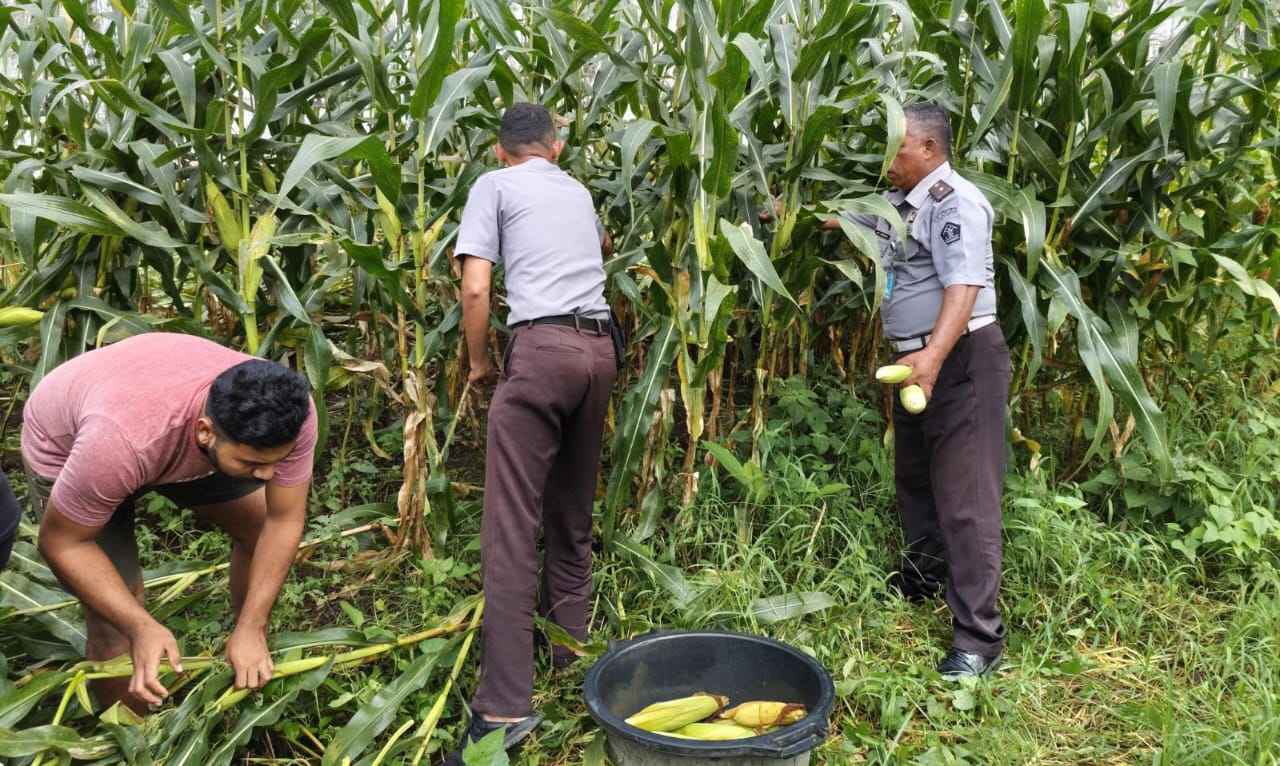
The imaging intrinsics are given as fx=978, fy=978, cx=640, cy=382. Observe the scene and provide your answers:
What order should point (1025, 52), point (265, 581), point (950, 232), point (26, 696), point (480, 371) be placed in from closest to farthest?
point (26, 696) < point (265, 581) < point (950, 232) < point (480, 371) < point (1025, 52)

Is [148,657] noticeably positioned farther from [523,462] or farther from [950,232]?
[950,232]

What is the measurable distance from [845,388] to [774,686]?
172 cm

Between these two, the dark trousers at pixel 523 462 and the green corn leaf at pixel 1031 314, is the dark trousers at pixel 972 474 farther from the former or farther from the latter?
the dark trousers at pixel 523 462

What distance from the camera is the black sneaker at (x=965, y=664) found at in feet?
9.80

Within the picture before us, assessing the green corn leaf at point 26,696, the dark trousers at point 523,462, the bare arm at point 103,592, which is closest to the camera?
the bare arm at point 103,592

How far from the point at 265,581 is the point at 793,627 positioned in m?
1.63

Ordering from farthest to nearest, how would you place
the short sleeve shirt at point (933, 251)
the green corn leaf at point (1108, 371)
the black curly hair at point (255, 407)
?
1. the green corn leaf at point (1108, 371)
2. the short sleeve shirt at point (933, 251)
3. the black curly hair at point (255, 407)

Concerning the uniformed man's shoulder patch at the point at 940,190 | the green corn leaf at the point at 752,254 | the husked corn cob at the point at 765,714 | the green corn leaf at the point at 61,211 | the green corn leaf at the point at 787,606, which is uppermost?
the green corn leaf at the point at 61,211

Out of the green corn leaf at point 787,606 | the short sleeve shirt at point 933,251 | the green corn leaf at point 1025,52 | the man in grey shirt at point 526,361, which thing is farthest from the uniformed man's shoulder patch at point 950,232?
the green corn leaf at point 787,606

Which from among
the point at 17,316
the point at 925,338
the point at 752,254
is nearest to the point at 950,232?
the point at 925,338

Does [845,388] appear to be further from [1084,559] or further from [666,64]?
[666,64]

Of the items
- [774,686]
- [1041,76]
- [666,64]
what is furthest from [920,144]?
[774,686]

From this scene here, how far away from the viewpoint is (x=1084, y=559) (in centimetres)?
338

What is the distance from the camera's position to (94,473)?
2080mm
